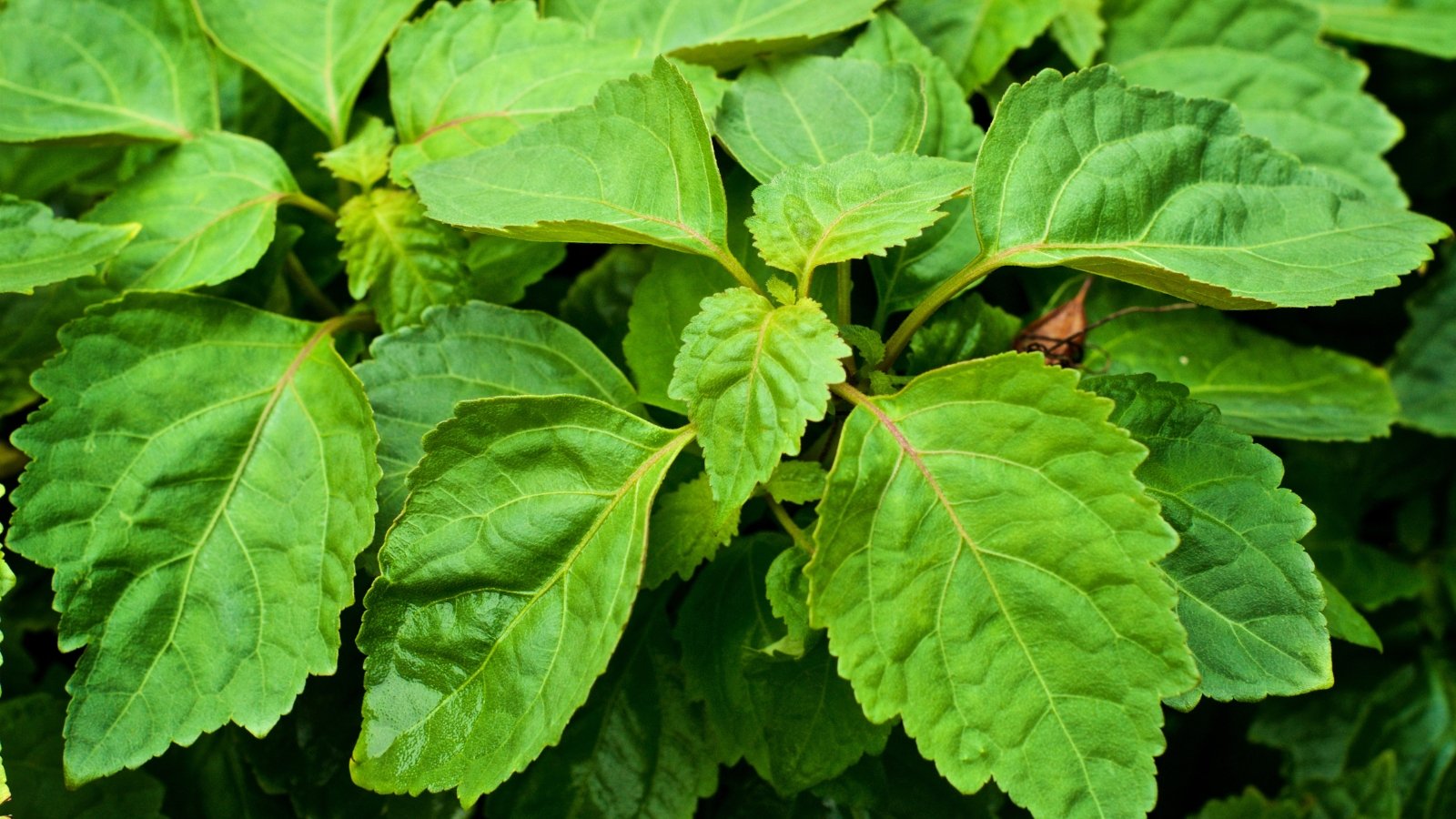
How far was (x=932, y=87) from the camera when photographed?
3.50ft

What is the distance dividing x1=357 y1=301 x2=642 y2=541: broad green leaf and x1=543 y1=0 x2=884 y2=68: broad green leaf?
1.07 ft

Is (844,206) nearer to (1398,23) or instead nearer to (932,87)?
(932,87)

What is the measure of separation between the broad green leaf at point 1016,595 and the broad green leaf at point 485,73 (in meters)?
0.48

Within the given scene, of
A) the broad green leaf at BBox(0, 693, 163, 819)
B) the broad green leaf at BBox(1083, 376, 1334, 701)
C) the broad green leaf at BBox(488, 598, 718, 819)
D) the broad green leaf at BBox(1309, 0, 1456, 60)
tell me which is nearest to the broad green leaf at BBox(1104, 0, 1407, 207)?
the broad green leaf at BBox(1309, 0, 1456, 60)

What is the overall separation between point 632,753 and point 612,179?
20.9 inches

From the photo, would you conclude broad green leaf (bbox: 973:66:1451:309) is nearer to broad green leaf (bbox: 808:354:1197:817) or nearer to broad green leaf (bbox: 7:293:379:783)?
broad green leaf (bbox: 808:354:1197:817)

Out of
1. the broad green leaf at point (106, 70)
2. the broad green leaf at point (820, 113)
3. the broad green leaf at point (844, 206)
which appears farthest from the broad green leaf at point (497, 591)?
the broad green leaf at point (106, 70)

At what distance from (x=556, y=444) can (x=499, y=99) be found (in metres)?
0.40

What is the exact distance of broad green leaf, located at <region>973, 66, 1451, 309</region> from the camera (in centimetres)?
87

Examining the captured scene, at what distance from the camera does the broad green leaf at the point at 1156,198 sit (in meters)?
0.87

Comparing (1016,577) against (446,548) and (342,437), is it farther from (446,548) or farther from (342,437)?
(342,437)

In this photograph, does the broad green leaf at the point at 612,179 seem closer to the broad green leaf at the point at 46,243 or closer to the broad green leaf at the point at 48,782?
the broad green leaf at the point at 46,243

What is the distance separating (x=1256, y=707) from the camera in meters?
1.39

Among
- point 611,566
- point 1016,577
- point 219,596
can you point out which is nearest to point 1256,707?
point 1016,577
